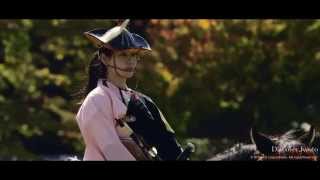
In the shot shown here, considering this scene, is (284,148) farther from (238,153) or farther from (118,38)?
(118,38)

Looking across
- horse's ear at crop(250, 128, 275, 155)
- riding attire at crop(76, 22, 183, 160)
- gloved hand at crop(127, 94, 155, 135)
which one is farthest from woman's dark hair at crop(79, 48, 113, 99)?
horse's ear at crop(250, 128, 275, 155)

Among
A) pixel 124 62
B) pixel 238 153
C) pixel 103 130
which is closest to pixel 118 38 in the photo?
pixel 124 62

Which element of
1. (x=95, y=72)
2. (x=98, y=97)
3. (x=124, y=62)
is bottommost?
(x=98, y=97)

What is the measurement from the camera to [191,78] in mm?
14773

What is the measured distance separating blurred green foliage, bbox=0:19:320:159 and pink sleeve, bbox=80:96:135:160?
0.54m

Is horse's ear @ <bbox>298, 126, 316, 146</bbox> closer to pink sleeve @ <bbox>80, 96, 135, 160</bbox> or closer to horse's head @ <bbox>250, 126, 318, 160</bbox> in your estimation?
horse's head @ <bbox>250, 126, 318, 160</bbox>

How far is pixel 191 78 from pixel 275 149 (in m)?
2.10

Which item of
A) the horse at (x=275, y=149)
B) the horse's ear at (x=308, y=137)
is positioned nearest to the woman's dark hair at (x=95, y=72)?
the horse at (x=275, y=149)

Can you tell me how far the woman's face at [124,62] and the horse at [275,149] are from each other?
1.66 meters

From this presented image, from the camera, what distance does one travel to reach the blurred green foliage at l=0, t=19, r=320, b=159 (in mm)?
13836

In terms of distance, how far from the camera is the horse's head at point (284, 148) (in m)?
13.3

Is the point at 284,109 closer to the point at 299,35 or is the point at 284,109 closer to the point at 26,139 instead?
the point at 299,35
